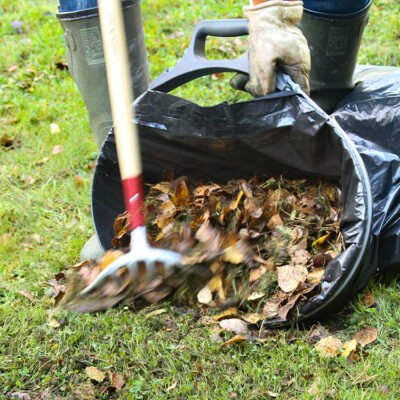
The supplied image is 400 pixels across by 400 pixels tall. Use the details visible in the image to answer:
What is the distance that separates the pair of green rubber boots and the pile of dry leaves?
335mm

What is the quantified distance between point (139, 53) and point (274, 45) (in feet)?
2.01

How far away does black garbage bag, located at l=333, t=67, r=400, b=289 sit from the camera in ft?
5.57

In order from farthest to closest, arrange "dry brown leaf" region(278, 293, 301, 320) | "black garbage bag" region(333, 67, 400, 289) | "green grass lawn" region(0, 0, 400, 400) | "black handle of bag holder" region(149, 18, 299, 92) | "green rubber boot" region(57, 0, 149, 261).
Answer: "green rubber boot" region(57, 0, 149, 261), "black handle of bag holder" region(149, 18, 299, 92), "black garbage bag" region(333, 67, 400, 289), "dry brown leaf" region(278, 293, 301, 320), "green grass lawn" region(0, 0, 400, 400)

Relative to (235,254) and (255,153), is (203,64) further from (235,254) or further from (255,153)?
(235,254)

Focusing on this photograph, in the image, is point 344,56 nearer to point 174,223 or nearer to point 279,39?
point 279,39

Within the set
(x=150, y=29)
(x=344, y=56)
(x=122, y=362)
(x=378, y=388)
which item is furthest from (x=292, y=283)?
(x=150, y=29)

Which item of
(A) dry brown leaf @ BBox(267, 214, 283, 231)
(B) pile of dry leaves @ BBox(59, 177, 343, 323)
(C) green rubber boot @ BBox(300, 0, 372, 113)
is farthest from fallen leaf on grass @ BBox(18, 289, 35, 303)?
(C) green rubber boot @ BBox(300, 0, 372, 113)

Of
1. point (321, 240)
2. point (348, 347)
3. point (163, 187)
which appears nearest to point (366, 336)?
point (348, 347)

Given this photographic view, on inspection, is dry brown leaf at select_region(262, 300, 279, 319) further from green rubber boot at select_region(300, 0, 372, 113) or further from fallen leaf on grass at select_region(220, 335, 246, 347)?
green rubber boot at select_region(300, 0, 372, 113)

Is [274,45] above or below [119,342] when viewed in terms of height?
above

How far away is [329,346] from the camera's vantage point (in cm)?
153

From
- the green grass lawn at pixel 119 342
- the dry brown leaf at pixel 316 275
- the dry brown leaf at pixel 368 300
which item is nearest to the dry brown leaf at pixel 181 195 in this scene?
the green grass lawn at pixel 119 342

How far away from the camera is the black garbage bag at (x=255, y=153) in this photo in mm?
1547

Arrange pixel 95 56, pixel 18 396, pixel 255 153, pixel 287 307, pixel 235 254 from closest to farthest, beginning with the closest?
1. pixel 18 396
2. pixel 287 307
3. pixel 235 254
4. pixel 255 153
5. pixel 95 56
